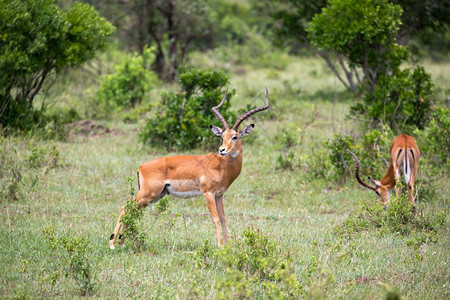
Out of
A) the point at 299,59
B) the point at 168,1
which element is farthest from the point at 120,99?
the point at 299,59

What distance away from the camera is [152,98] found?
574 inches

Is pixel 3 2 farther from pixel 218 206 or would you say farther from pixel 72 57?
pixel 218 206

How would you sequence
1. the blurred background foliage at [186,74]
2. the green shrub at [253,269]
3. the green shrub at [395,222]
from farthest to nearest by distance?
the blurred background foliage at [186,74]
the green shrub at [395,222]
the green shrub at [253,269]

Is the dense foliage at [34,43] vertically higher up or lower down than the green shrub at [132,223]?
higher up

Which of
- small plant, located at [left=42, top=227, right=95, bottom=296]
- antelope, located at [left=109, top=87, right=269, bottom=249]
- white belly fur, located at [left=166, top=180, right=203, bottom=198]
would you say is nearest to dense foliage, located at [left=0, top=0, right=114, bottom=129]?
antelope, located at [left=109, top=87, right=269, bottom=249]

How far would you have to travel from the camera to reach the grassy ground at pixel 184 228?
4453mm

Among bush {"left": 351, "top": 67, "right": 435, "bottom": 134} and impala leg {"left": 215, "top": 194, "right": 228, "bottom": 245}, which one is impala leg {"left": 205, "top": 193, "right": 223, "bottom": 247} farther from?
bush {"left": 351, "top": 67, "right": 435, "bottom": 134}

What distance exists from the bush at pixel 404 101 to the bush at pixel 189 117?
277cm

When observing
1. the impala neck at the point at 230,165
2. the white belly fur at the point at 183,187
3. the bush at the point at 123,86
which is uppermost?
the impala neck at the point at 230,165

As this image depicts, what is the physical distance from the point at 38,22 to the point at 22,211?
460cm

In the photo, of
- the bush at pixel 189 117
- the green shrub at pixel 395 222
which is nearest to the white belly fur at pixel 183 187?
the green shrub at pixel 395 222

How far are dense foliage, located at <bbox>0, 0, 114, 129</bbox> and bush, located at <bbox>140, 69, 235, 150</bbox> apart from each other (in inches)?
79.7

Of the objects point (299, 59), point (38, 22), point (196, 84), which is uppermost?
point (38, 22)

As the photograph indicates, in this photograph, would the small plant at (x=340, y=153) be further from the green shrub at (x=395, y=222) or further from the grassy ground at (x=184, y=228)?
the green shrub at (x=395, y=222)
